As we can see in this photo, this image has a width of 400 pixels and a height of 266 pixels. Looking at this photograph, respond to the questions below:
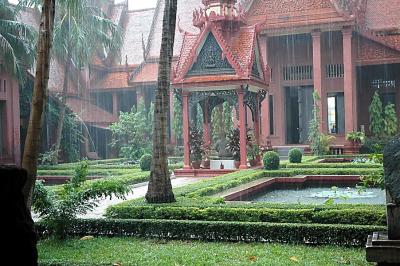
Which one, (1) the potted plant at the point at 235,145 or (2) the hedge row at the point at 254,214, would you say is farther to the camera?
(1) the potted plant at the point at 235,145

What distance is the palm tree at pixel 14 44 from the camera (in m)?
18.4

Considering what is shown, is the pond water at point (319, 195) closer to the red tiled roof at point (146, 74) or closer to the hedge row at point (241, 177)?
the hedge row at point (241, 177)

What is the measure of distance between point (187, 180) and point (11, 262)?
43.8 feet

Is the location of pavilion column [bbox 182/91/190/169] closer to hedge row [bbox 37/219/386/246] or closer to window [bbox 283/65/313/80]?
hedge row [bbox 37/219/386/246]

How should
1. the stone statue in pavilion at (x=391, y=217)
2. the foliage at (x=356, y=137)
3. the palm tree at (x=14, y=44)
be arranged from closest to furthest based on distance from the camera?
the stone statue in pavilion at (x=391, y=217) → the palm tree at (x=14, y=44) → the foliage at (x=356, y=137)

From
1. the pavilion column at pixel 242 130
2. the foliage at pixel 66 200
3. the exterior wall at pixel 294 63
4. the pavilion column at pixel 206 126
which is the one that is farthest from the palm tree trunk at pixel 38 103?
the exterior wall at pixel 294 63

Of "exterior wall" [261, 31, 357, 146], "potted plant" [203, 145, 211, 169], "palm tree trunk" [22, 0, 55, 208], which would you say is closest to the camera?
"palm tree trunk" [22, 0, 55, 208]

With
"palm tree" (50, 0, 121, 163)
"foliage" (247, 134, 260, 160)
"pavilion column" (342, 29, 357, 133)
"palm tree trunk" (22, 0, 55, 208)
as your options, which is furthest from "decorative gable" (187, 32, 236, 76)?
"palm tree trunk" (22, 0, 55, 208)

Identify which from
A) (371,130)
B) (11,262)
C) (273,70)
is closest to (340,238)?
(11,262)

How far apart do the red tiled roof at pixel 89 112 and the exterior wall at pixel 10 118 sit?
6147 mm

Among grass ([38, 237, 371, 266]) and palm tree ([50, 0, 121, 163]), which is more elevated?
palm tree ([50, 0, 121, 163])

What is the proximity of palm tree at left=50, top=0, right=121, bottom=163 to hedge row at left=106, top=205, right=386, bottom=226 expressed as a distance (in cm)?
1234

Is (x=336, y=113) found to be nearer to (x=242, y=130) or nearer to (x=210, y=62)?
(x=242, y=130)

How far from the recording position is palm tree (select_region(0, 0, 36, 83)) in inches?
723
